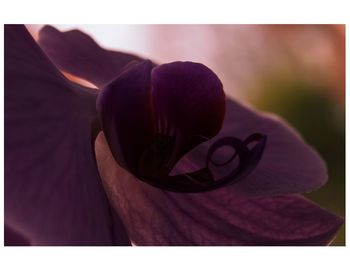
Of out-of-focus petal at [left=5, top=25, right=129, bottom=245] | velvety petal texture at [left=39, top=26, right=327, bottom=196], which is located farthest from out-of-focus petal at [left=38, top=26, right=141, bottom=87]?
out-of-focus petal at [left=5, top=25, right=129, bottom=245]

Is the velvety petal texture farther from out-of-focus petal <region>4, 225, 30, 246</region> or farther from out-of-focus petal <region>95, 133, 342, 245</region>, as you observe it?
out-of-focus petal <region>4, 225, 30, 246</region>

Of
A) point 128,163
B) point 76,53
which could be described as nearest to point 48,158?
point 128,163

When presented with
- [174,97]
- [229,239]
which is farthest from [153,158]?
[229,239]

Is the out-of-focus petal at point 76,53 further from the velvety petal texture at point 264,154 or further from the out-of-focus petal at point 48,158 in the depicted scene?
the out-of-focus petal at point 48,158

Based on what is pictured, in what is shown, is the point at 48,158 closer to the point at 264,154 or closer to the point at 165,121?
the point at 165,121

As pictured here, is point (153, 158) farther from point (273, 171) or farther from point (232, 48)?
point (232, 48)

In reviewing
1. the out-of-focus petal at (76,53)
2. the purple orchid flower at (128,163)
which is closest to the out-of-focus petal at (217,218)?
the purple orchid flower at (128,163)
